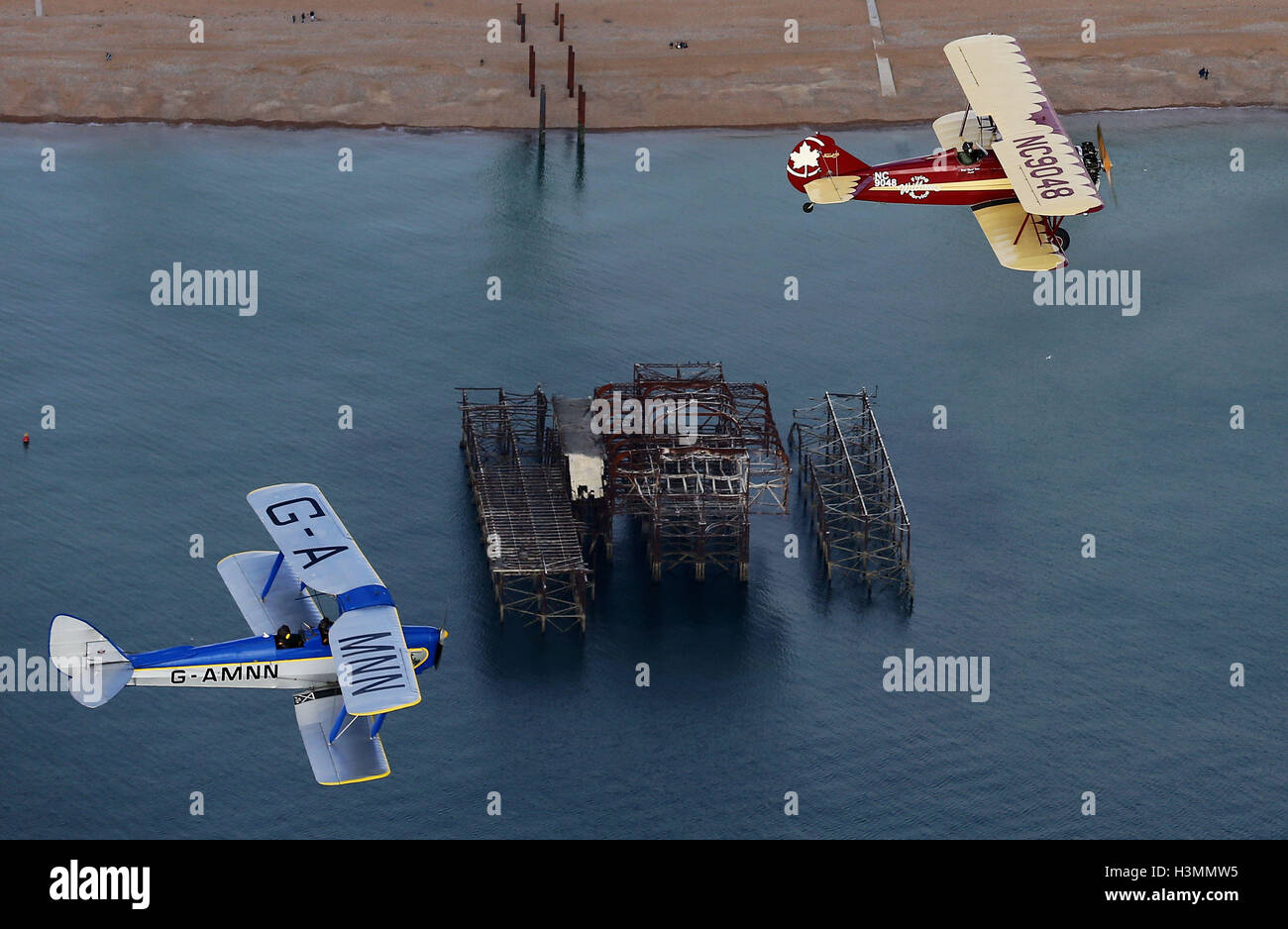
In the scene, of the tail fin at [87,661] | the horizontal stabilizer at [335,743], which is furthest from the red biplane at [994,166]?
the tail fin at [87,661]

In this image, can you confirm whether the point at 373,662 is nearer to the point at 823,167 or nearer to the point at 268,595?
the point at 268,595

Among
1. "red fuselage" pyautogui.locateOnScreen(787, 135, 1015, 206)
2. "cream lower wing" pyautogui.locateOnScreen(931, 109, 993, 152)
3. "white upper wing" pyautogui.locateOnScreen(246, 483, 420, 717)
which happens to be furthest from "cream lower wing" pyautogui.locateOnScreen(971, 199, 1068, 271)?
"white upper wing" pyautogui.locateOnScreen(246, 483, 420, 717)

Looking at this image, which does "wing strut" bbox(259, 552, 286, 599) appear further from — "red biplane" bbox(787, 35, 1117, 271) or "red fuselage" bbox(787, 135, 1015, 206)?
"red fuselage" bbox(787, 135, 1015, 206)

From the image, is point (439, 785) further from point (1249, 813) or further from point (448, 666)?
point (1249, 813)

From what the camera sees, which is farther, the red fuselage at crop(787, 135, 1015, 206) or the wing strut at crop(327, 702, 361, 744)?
the red fuselage at crop(787, 135, 1015, 206)

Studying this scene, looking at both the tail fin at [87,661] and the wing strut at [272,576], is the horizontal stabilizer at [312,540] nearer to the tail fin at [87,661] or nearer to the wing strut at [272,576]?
the wing strut at [272,576]
